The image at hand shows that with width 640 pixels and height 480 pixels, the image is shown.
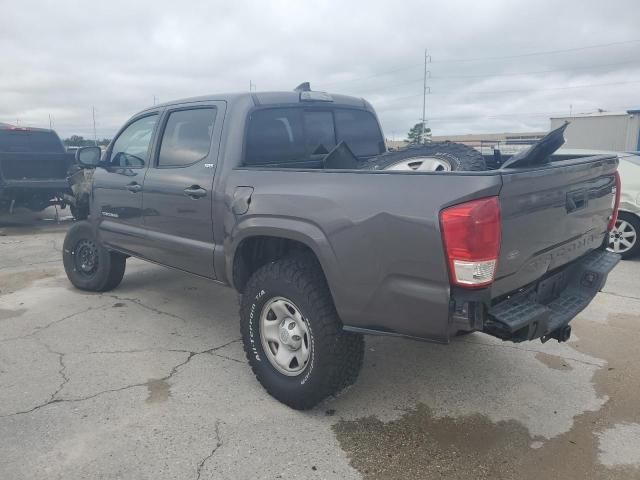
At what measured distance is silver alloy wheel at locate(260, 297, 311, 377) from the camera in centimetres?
315

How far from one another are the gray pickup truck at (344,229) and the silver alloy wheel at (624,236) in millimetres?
3852

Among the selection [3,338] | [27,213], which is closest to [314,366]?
[3,338]

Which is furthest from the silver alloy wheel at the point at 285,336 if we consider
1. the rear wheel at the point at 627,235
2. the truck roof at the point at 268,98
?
the rear wheel at the point at 627,235

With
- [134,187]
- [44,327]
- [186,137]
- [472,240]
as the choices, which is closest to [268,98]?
[186,137]

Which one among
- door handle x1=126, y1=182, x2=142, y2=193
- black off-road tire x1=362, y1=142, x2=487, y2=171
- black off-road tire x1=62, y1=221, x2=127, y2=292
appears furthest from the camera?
black off-road tire x1=62, y1=221, x2=127, y2=292

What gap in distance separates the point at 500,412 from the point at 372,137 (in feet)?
8.71

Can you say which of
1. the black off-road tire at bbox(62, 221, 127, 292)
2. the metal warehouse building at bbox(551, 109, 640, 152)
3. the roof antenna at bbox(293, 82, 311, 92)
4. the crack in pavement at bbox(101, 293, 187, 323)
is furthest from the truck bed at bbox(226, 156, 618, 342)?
the metal warehouse building at bbox(551, 109, 640, 152)

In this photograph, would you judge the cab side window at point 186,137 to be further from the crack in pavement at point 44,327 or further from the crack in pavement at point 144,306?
the crack in pavement at point 44,327

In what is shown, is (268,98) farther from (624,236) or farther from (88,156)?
(624,236)

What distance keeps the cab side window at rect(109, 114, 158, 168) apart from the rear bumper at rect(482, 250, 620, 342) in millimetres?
3260

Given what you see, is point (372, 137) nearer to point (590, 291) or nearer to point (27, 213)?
point (590, 291)

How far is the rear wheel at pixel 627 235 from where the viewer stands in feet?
22.7

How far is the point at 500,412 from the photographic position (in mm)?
3219

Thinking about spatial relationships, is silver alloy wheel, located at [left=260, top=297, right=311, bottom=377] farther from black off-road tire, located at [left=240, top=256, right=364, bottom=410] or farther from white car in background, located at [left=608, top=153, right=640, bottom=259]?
white car in background, located at [left=608, top=153, right=640, bottom=259]
